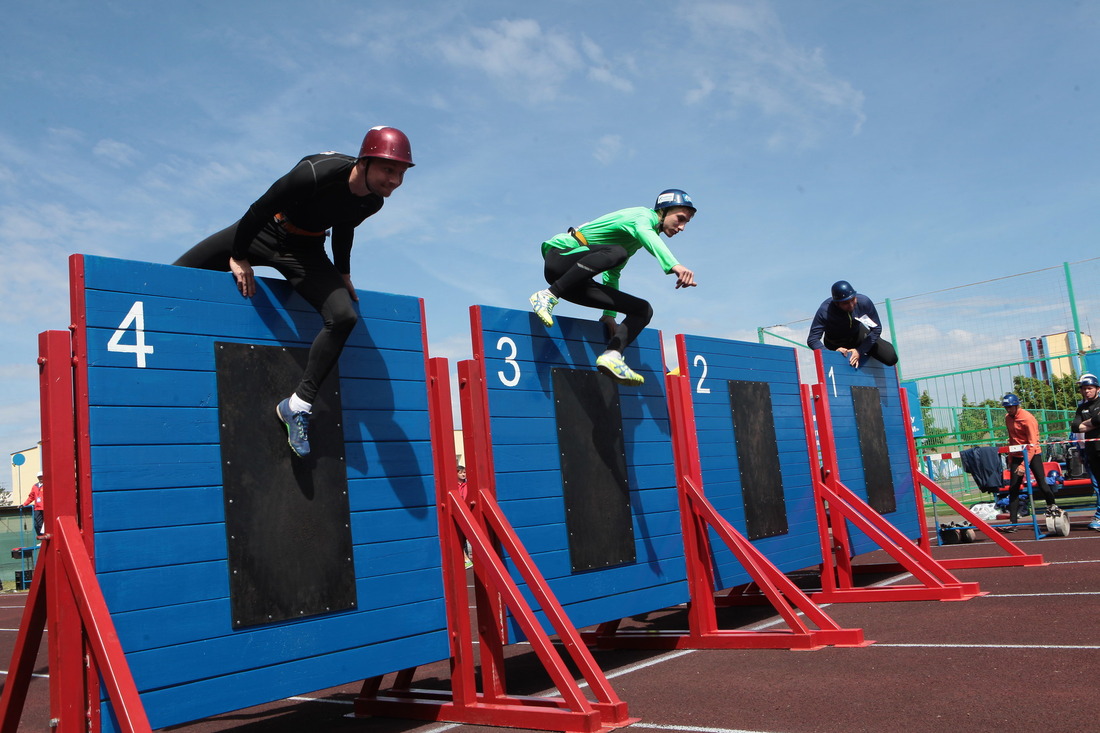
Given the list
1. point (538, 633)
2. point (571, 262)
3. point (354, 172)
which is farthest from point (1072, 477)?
point (354, 172)

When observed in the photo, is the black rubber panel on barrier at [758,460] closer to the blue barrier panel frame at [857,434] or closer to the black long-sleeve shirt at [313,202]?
the blue barrier panel frame at [857,434]

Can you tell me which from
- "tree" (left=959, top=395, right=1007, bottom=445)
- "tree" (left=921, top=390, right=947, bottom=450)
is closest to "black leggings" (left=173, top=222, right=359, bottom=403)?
"tree" (left=921, top=390, right=947, bottom=450)

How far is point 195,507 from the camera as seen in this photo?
14.2ft

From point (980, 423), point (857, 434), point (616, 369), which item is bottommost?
point (857, 434)

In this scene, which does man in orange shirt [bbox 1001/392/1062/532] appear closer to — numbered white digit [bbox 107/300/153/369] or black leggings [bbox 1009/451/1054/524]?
black leggings [bbox 1009/451/1054/524]

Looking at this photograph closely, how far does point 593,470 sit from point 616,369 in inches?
28.3

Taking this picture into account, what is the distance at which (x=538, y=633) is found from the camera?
5008 mm

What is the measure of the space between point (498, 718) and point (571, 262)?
3.15 meters

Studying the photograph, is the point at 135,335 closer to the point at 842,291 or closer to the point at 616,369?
the point at 616,369

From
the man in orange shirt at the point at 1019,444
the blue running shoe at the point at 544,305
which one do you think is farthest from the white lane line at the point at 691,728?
the man in orange shirt at the point at 1019,444

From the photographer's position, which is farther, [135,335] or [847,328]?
[847,328]

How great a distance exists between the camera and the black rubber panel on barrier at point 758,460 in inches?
324

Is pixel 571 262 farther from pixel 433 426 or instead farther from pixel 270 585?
pixel 270 585

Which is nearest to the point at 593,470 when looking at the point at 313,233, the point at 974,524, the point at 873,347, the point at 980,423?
the point at 313,233
